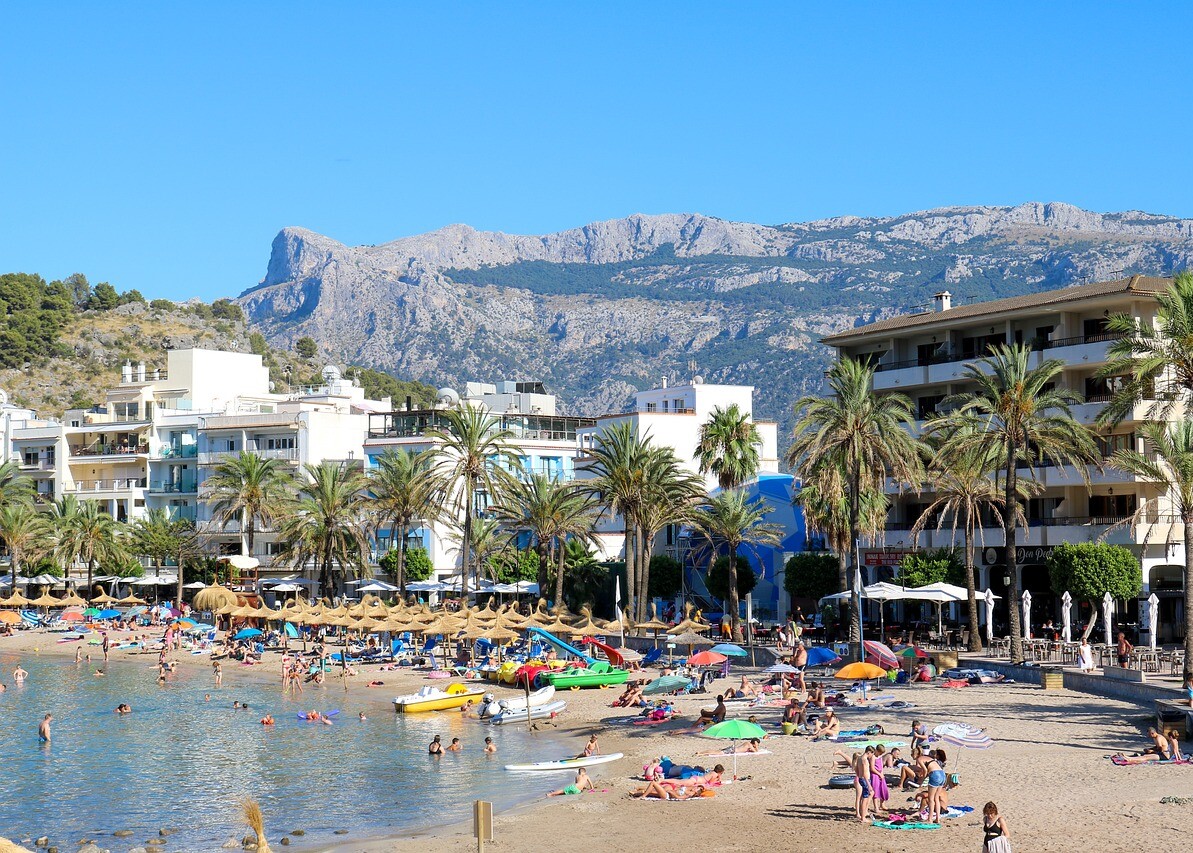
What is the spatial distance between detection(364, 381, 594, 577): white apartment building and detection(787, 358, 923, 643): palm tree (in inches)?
1412

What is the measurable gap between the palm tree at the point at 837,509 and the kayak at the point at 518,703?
13.5 m

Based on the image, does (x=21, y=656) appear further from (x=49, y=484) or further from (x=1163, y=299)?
(x=1163, y=299)

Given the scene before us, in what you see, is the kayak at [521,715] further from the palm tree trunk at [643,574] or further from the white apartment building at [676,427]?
the white apartment building at [676,427]

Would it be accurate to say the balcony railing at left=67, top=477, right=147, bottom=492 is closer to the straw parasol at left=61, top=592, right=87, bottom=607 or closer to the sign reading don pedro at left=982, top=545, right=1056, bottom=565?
the straw parasol at left=61, top=592, right=87, bottom=607

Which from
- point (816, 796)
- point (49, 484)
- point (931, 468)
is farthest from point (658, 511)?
point (49, 484)

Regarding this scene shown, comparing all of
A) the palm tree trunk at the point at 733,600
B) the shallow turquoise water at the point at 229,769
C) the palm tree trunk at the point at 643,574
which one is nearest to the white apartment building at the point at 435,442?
the palm tree trunk at the point at 643,574

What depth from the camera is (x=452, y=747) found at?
4016cm

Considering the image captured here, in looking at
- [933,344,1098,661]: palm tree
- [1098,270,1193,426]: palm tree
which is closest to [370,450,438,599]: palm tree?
[933,344,1098,661]: palm tree

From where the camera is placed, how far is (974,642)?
52219mm

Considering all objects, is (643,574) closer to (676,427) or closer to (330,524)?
(330,524)

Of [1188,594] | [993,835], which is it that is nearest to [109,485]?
[1188,594]

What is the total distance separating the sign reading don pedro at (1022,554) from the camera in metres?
57.8

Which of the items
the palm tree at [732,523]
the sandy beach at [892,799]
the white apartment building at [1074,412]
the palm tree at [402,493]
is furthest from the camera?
the palm tree at [402,493]

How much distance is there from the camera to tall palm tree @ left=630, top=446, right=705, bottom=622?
63094mm
